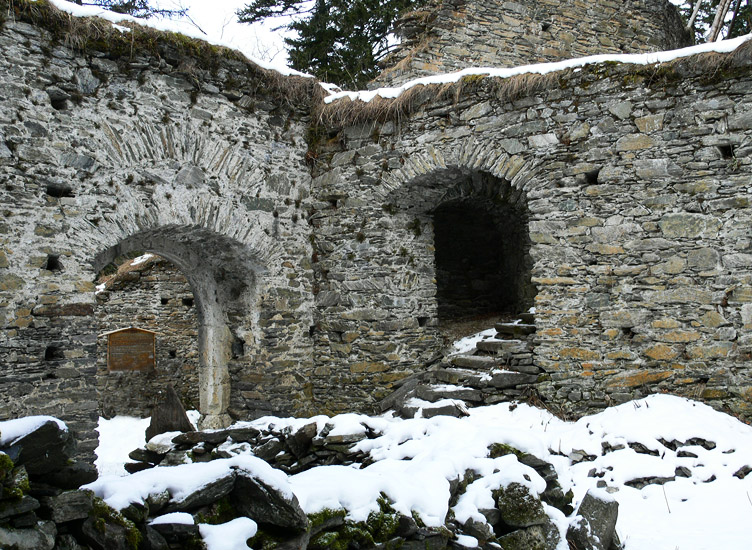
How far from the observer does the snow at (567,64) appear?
5.85m

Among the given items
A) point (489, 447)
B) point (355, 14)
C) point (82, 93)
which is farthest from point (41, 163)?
point (355, 14)

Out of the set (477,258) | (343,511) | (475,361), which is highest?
(477,258)

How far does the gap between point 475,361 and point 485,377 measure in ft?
1.13

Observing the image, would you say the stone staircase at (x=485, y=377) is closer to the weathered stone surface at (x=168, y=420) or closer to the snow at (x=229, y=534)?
the weathered stone surface at (x=168, y=420)

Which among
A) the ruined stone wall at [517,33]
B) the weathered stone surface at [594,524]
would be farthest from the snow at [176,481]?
the ruined stone wall at [517,33]

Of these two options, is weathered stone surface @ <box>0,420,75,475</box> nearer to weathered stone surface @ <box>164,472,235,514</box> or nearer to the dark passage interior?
weathered stone surface @ <box>164,472,235,514</box>

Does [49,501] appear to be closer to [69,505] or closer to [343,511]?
[69,505]

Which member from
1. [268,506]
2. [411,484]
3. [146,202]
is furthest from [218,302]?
[268,506]

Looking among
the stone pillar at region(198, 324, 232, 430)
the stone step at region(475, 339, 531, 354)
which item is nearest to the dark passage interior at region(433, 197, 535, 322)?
the stone step at region(475, 339, 531, 354)

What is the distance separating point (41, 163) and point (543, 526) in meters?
5.20

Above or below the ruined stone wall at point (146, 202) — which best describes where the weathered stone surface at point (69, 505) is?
below

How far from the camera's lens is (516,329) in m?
6.58

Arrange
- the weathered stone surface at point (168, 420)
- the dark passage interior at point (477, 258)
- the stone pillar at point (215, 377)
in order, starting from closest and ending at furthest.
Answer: the weathered stone surface at point (168, 420)
the stone pillar at point (215, 377)
the dark passage interior at point (477, 258)

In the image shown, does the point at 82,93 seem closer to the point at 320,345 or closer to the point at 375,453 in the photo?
the point at 320,345
